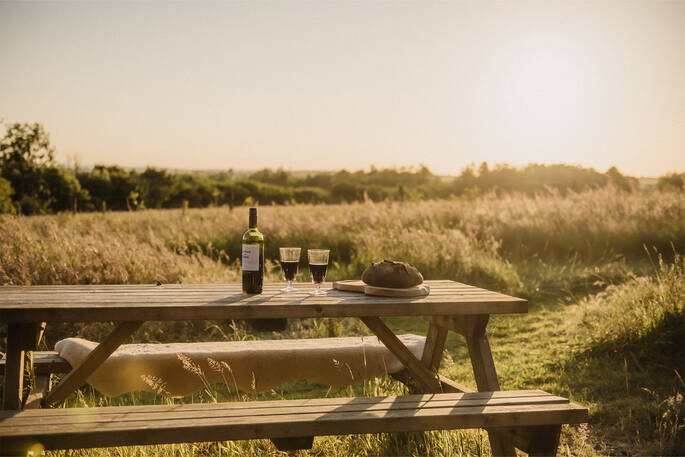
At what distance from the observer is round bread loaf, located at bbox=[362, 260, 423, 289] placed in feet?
8.22

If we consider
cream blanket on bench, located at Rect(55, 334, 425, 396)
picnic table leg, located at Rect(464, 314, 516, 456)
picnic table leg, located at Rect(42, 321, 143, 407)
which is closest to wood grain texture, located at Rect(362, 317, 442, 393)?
picnic table leg, located at Rect(464, 314, 516, 456)

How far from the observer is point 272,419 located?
6.07ft

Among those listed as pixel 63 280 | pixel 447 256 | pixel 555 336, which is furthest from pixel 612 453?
pixel 63 280

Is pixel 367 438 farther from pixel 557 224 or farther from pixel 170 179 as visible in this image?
pixel 170 179

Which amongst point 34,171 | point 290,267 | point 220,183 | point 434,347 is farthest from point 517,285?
point 220,183

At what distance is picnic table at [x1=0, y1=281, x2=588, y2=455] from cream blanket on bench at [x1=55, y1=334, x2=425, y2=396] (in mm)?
416

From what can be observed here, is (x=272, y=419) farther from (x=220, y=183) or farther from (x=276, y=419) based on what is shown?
(x=220, y=183)

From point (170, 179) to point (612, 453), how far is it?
3057 cm

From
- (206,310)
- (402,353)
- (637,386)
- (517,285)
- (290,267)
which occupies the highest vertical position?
(290,267)

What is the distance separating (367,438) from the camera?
9.03ft

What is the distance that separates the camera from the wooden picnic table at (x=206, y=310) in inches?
83.2

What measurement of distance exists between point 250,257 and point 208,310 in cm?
32

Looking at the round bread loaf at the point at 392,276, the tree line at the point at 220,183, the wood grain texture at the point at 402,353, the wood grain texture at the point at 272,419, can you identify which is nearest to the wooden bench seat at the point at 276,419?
the wood grain texture at the point at 272,419

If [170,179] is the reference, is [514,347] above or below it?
below
